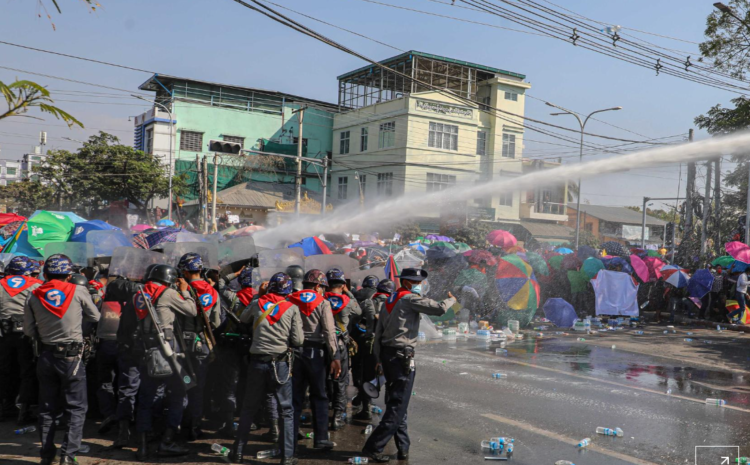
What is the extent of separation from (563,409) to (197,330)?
4722mm

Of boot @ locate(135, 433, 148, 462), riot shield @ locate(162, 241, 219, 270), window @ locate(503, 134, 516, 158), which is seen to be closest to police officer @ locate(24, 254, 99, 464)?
boot @ locate(135, 433, 148, 462)

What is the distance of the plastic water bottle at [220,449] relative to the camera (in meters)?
5.92

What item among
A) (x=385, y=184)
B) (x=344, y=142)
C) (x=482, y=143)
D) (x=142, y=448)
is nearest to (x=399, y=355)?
(x=142, y=448)

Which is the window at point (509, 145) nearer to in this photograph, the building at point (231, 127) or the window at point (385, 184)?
the window at point (385, 184)

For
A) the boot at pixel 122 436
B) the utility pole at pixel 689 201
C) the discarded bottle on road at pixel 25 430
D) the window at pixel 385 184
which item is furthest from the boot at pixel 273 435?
the window at pixel 385 184

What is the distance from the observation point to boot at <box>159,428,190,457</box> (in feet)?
18.7

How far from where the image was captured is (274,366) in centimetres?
559

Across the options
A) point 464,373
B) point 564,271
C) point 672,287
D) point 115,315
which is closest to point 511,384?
point 464,373

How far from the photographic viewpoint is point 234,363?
6609 millimetres

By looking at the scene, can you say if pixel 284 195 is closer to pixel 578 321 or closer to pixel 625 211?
pixel 578 321

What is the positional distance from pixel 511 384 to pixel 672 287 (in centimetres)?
1138

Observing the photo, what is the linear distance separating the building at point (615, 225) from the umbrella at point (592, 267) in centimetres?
3951

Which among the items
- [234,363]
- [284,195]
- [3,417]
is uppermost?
[284,195]

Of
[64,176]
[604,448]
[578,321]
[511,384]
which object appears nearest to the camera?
[604,448]
